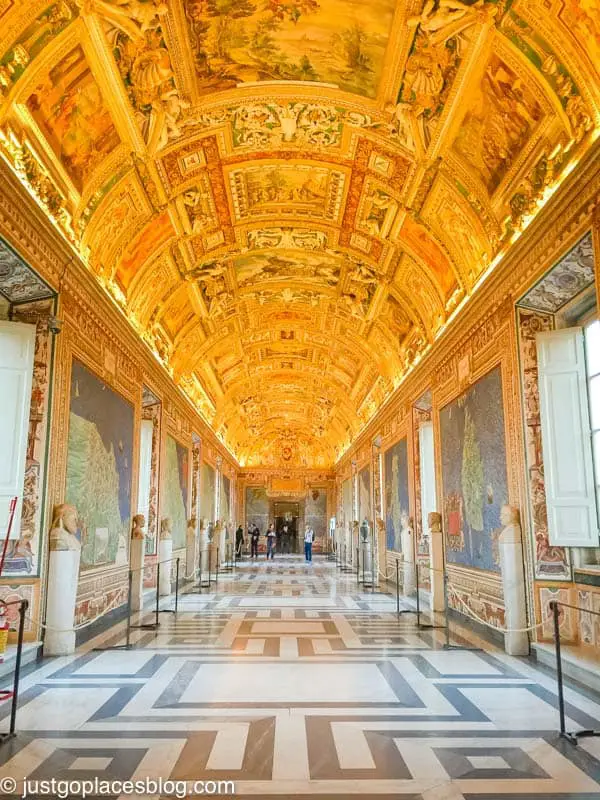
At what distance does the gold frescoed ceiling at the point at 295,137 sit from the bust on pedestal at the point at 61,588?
16.8 feet

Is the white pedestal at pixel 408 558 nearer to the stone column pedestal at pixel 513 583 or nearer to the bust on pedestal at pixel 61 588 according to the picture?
the stone column pedestal at pixel 513 583

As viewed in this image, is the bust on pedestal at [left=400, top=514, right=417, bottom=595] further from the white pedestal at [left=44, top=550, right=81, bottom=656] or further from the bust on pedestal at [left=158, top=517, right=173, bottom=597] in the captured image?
the white pedestal at [left=44, top=550, right=81, bottom=656]

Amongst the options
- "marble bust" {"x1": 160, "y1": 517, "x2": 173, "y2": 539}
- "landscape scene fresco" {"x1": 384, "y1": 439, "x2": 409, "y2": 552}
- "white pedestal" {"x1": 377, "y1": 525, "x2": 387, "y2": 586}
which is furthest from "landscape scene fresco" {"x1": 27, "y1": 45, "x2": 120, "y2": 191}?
"white pedestal" {"x1": 377, "y1": 525, "x2": 387, "y2": 586}

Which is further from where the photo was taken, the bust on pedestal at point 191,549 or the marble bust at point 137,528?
the bust on pedestal at point 191,549

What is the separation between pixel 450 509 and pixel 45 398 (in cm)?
919

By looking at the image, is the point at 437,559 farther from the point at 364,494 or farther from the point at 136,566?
the point at 364,494

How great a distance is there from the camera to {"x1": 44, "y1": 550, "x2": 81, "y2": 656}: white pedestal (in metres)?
9.72

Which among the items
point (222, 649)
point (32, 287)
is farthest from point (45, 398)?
point (222, 649)

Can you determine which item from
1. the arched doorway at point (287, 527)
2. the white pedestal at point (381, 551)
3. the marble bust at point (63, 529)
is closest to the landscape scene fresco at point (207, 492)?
the white pedestal at point (381, 551)

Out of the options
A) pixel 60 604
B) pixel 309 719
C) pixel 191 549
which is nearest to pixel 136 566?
pixel 60 604

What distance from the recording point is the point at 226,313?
67.2 feet

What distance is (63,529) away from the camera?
9.95 metres

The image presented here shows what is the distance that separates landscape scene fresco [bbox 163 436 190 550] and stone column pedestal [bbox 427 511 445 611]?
852 cm

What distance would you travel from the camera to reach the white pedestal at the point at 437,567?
1479cm
